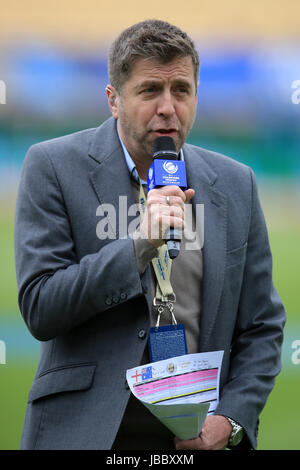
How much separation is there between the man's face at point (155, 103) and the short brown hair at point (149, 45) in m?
0.02

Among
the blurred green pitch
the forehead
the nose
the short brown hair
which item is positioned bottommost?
the blurred green pitch

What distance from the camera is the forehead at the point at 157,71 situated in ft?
5.07

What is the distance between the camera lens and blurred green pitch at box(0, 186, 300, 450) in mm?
3223

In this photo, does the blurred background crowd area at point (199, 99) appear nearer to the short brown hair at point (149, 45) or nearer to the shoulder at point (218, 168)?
the shoulder at point (218, 168)

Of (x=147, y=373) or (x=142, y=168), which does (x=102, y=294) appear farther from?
(x=142, y=168)

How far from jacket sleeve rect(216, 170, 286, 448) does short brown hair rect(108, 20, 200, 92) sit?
53 cm

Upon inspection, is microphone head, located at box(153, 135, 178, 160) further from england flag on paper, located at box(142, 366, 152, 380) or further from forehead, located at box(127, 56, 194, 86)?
england flag on paper, located at box(142, 366, 152, 380)

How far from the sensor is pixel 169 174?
1.36 meters

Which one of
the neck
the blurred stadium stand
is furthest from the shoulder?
the blurred stadium stand

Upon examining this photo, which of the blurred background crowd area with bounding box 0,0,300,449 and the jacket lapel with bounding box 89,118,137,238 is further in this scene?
the blurred background crowd area with bounding box 0,0,300,449

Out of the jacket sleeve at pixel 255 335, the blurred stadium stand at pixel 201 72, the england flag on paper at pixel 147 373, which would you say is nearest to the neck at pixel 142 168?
the jacket sleeve at pixel 255 335

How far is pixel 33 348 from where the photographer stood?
10.8ft

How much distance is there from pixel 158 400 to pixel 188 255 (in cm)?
46

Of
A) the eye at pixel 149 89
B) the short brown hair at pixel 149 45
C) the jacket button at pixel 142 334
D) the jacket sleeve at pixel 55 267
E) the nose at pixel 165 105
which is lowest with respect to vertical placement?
the jacket button at pixel 142 334
